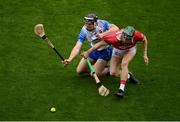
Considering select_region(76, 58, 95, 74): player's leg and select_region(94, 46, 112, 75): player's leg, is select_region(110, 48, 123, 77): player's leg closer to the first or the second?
select_region(94, 46, 112, 75): player's leg

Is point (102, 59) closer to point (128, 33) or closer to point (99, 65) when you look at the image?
point (99, 65)

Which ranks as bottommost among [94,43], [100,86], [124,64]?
[100,86]

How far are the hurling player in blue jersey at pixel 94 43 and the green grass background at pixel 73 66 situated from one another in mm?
259

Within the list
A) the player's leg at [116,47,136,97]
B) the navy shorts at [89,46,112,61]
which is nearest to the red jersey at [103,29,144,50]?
the player's leg at [116,47,136,97]

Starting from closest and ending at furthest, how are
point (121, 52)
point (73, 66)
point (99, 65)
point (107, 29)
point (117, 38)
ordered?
point (117, 38)
point (121, 52)
point (107, 29)
point (99, 65)
point (73, 66)

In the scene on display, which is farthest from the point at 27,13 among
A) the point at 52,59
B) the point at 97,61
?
the point at 97,61

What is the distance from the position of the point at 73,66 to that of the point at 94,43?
3.12ft

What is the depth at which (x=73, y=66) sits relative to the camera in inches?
433

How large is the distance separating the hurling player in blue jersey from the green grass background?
259mm

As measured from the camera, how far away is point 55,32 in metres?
12.1

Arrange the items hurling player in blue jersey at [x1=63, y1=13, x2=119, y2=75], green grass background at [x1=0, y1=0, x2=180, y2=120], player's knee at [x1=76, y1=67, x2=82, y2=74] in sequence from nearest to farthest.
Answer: green grass background at [x1=0, y1=0, x2=180, y2=120] → hurling player in blue jersey at [x1=63, y1=13, x2=119, y2=75] → player's knee at [x1=76, y1=67, x2=82, y2=74]

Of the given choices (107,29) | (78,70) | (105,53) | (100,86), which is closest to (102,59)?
(105,53)

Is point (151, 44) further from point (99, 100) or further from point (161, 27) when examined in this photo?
point (99, 100)

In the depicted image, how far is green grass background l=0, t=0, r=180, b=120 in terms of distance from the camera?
9.42m
